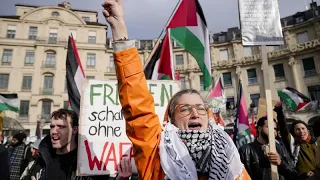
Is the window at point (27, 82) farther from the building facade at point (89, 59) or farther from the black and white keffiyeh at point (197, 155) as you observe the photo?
the black and white keffiyeh at point (197, 155)

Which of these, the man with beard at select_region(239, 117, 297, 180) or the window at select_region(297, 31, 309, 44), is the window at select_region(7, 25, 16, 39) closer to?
the man with beard at select_region(239, 117, 297, 180)

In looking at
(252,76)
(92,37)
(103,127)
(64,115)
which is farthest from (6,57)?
(103,127)

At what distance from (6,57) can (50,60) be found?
5650 millimetres

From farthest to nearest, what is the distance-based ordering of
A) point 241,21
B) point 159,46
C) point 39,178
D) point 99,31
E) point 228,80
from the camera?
1. point 99,31
2. point 228,80
3. point 159,46
4. point 241,21
5. point 39,178

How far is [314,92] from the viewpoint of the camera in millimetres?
27562

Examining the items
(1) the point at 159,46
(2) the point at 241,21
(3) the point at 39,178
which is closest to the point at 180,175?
(3) the point at 39,178

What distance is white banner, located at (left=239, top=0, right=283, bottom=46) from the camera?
3363mm

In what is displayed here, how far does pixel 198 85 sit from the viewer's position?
33.9 meters

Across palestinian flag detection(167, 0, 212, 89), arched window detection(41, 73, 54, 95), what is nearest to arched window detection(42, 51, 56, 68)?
arched window detection(41, 73, 54, 95)

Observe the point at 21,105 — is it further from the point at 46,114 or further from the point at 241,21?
the point at 241,21

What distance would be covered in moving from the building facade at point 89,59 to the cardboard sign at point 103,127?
27.3 meters

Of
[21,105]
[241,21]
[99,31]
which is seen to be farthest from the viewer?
[99,31]

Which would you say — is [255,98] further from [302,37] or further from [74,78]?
[74,78]

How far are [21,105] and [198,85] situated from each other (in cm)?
2343
